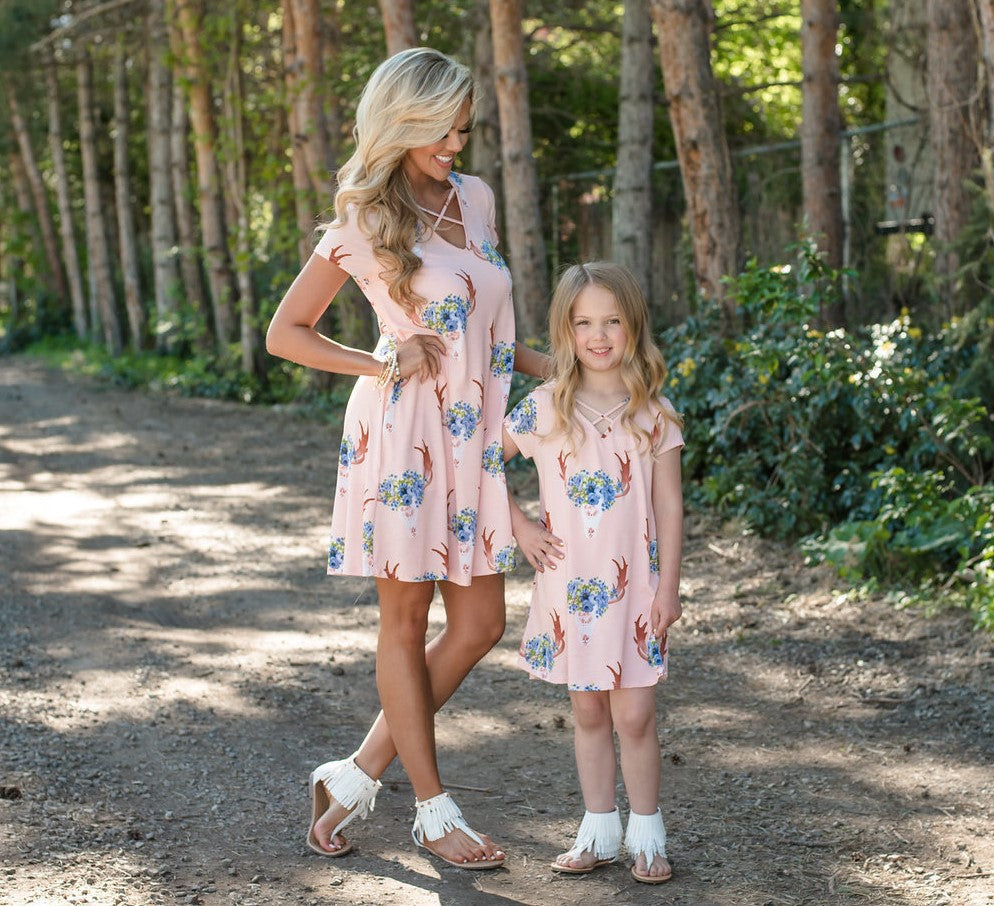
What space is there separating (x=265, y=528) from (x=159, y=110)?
13688 millimetres

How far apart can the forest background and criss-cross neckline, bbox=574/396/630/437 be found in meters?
2.73

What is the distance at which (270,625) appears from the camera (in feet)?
21.3

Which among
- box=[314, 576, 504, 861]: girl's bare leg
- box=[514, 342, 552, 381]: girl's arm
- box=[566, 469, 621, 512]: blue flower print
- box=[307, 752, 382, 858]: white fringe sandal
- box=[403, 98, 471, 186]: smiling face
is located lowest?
box=[307, 752, 382, 858]: white fringe sandal

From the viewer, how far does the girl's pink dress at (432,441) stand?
143 inches

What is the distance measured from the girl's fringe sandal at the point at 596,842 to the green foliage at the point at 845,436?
2997 mm

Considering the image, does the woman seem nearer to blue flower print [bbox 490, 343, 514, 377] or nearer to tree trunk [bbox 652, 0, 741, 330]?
blue flower print [bbox 490, 343, 514, 377]

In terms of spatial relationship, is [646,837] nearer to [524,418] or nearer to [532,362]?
[524,418]

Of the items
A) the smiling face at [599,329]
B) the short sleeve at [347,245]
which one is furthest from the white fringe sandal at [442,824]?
the short sleeve at [347,245]

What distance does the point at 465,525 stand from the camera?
3689mm

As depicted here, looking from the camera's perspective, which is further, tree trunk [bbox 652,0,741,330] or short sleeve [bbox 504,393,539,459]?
tree trunk [bbox 652,0,741,330]

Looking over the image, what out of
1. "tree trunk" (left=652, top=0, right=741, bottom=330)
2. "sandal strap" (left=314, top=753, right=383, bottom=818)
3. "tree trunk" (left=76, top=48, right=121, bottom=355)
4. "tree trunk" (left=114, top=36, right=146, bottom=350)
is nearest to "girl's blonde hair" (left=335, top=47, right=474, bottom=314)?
"sandal strap" (left=314, top=753, right=383, bottom=818)

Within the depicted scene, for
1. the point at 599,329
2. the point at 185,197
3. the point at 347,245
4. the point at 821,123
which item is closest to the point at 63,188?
the point at 185,197

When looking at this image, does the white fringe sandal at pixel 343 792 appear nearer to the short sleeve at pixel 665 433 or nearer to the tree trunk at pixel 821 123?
the short sleeve at pixel 665 433

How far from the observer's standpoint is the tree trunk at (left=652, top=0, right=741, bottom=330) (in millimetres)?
8758
